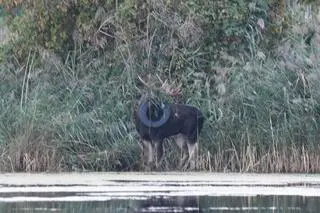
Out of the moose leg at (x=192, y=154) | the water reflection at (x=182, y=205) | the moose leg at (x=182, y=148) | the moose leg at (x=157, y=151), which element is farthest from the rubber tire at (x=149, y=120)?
the water reflection at (x=182, y=205)

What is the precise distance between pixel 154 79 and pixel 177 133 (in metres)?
1.47

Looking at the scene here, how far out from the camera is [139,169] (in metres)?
21.8

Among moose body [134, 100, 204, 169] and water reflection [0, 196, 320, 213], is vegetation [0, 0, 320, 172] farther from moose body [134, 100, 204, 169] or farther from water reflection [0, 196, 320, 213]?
water reflection [0, 196, 320, 213]

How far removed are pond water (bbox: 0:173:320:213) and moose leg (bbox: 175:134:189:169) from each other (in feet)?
3.30

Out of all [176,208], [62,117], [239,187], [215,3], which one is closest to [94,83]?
[62,117]

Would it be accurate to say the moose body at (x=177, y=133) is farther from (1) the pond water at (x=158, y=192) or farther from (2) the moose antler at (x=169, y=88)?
(1) the pond water at (x=158, y=192)

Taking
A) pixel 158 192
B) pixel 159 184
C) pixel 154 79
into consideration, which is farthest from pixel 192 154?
pixel 158 192

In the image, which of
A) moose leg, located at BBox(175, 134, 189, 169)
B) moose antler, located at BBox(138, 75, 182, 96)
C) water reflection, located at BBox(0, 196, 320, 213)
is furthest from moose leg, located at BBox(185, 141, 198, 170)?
water reflection, located at BBox(0, 196, 320, 213)

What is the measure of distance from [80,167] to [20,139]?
124 centimetres

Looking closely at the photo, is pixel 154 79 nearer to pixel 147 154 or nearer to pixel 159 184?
pixel 147 154

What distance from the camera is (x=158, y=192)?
17328mm

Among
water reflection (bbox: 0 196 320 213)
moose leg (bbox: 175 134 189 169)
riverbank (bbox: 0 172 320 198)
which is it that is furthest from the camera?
moose leg (bbox: 175 134 189 169)

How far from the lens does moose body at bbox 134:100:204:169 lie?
71.1 ft

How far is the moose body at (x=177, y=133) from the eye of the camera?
71.1 feet
